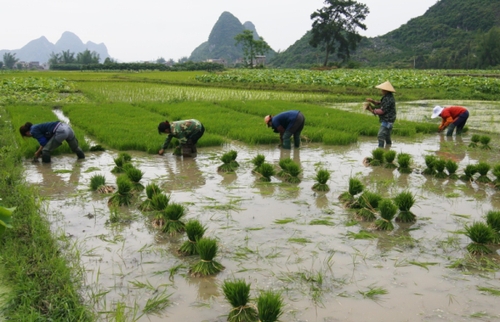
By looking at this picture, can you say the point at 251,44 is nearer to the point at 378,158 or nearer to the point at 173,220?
the point at 378,158

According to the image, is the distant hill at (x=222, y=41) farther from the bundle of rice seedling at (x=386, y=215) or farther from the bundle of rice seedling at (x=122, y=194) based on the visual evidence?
the bundle of rice seedling at (x=386, y=215)

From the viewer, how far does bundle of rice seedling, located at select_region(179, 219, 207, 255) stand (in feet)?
12.2

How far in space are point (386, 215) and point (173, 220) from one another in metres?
2.07

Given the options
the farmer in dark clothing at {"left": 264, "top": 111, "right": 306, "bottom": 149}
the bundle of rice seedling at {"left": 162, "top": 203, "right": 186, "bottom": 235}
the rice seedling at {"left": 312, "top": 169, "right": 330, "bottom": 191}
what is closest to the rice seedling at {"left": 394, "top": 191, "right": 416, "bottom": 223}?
the rice seedling at {"left": 312, "top": 169, "right": 330, "bottom": 191}

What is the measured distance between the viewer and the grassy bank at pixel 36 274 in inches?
108

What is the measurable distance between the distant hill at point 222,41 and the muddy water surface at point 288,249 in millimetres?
127065

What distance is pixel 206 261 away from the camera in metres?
3.38

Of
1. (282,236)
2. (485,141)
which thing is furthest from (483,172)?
(282,236)

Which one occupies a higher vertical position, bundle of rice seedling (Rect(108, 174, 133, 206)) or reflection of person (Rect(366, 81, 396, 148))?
reflection of person (Rect(366, 81, 396, 148))

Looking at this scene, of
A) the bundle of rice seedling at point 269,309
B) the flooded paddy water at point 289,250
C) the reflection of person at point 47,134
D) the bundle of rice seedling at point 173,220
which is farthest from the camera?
the reflection of person at point 47,134

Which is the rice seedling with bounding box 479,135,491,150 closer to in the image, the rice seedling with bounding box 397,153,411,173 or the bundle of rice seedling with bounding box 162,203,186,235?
the rice seedling with bounding box 397,153,411,173

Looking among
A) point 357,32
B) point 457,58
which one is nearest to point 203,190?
point 357,32

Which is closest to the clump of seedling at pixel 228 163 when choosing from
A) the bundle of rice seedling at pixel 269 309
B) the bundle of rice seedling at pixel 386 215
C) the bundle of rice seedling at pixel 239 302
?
the bundle of rice seedling at pixel 386 215

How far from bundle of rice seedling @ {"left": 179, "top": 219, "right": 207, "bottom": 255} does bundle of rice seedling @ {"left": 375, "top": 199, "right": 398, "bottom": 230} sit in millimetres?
1763
